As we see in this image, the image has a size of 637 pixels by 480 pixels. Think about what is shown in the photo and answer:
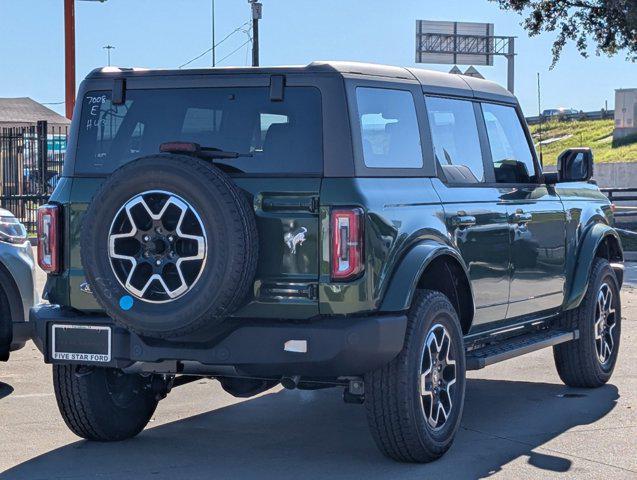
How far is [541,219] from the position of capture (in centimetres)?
831

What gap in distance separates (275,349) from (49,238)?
142 cm

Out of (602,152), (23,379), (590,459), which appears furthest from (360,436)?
(602,152)

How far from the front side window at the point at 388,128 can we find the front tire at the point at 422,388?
707mm

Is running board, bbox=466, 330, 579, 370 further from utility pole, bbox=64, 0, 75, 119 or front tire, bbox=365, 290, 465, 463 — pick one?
utility pole, bbox=64, 0, 75, 119

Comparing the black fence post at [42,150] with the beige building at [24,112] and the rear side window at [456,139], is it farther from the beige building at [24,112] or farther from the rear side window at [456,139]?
the rear side window at [456,139]

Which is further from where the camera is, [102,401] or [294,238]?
[102,401]

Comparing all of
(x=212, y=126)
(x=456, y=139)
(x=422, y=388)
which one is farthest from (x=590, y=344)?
(x=212, y=126)

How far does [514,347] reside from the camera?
7863 mm

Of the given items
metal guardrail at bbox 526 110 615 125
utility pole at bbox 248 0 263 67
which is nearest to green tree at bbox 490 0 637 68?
utility pole at bbox 248 0 263 67

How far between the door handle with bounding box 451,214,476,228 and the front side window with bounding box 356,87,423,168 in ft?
1.18

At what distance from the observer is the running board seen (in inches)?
287

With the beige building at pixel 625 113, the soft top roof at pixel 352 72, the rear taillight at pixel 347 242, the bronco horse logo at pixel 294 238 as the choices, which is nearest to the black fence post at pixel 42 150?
the soft top roof at pixel 352 72

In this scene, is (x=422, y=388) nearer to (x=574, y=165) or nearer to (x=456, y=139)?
(x=456, y=139)

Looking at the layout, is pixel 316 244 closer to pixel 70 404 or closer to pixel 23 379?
pixel 70 404
